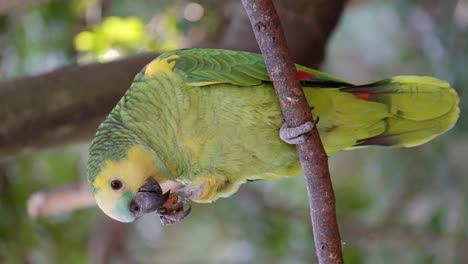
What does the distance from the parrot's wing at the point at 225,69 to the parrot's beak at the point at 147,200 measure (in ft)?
0.89

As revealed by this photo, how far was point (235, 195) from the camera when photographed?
2910mm

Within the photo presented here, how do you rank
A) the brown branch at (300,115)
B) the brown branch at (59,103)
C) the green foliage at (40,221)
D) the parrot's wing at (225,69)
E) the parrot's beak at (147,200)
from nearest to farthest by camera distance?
the brown branch at (300,115) < the parrot's beak at (147,200) < the parrot's wing at (225,69) < the brown branch at (59,103) < the green foliage at (40,221)

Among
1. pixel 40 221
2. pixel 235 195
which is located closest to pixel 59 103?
pixel 40 221

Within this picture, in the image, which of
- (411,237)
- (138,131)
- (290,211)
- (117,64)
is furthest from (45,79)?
(411,237)

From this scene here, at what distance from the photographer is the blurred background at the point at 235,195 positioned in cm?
264

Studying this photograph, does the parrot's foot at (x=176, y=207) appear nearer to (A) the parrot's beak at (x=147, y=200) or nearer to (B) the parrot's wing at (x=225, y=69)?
(A) the parrot's beak at (x=147, y=200)

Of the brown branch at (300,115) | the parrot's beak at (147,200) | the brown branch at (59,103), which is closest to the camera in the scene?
the brown branch at (300,115)

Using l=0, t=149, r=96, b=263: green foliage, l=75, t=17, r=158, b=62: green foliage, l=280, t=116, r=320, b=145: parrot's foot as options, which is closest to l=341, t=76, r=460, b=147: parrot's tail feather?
l=280, t=116, r=320, b=145: parrot's foot

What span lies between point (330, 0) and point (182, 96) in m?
0.93

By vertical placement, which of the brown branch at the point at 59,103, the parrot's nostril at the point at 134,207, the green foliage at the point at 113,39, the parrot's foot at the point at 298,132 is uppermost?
the parrot's foot at the point at 298,132

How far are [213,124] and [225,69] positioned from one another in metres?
0.14

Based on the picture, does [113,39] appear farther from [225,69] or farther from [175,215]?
[175,215]

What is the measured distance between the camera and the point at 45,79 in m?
1.81

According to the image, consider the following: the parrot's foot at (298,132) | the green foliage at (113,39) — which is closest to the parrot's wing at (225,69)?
the parrot's foot at (298,132)
